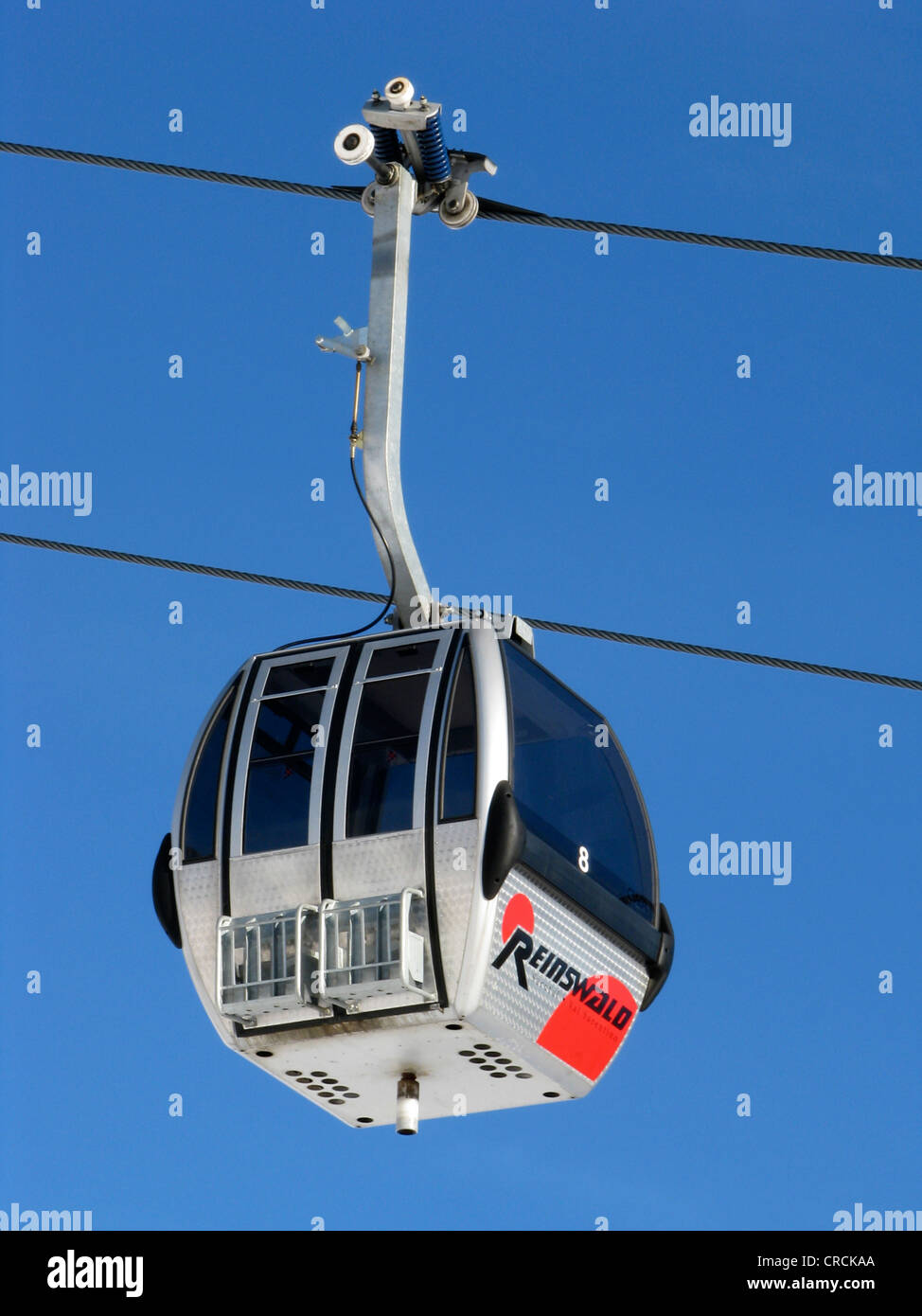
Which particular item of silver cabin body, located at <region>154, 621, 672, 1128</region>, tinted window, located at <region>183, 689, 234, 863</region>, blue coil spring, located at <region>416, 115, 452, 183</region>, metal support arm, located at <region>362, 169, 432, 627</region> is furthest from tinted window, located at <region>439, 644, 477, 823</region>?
blue coil spring, located at <region>416, 115, 452, 183</region>

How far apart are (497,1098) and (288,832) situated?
1.87 metres

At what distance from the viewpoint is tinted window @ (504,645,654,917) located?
573 inches

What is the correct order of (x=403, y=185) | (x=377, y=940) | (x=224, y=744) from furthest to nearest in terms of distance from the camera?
(x=403, y=185) → (x=224, y=744) → (x=377, y=940)

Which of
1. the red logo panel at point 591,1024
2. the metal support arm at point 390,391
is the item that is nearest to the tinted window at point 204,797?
the metal support arm at point 390,391

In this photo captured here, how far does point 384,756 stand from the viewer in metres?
14.5

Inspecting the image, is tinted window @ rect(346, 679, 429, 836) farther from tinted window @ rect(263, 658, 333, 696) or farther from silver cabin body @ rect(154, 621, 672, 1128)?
tinted window @ rect(263, 658, 333, 696)

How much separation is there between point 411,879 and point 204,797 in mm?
1472

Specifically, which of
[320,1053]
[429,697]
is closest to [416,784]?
[429,697]

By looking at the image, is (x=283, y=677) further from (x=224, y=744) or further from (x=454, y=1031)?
(x=454, y=1031)

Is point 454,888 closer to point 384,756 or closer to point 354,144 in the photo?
point 384,756

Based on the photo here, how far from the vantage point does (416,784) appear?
14.3 meters

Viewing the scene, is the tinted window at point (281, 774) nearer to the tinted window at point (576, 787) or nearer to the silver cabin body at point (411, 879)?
the silver cabin body at point (411, 879)

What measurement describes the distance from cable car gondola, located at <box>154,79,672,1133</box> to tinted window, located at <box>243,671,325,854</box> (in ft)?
0.04

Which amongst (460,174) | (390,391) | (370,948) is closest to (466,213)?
(460,174)
